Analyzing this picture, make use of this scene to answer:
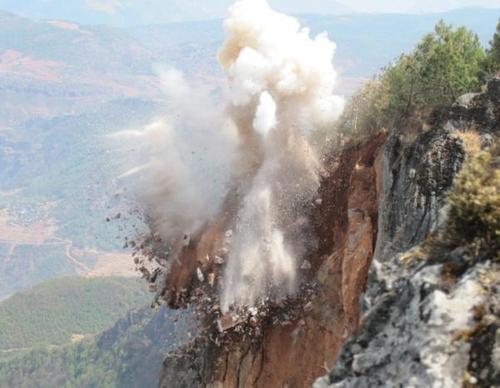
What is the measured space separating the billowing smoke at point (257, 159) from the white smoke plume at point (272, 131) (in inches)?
1.8

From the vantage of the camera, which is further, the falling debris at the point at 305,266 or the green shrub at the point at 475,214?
the falling debris at the point at 305,266

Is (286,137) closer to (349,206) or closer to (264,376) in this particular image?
(349,206)

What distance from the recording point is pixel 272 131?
2725 cm

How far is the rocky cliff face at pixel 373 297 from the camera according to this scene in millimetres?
8727

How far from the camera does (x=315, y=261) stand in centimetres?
2458

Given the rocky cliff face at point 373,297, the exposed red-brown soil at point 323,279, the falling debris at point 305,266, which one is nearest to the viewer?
the rocky cliff face at point 373,297

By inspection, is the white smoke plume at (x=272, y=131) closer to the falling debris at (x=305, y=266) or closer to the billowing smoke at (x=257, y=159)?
the billowing smoke at (x=257, y=159)

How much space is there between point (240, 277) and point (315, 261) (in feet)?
10.7

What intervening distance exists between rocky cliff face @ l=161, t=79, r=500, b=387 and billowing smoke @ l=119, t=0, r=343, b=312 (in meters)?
1.13

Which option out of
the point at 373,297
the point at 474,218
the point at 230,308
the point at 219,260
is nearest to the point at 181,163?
the point at 219,260

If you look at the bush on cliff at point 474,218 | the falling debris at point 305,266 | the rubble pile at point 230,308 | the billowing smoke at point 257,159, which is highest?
the billowing smoke at point 257,159

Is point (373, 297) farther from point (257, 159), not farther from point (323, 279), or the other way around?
point (257, 159)

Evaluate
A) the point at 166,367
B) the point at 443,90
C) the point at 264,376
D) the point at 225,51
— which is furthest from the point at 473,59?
the point at 166,367

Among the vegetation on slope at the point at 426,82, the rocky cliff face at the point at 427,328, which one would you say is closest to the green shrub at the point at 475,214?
the rocky cliff face at the point at 427,328
